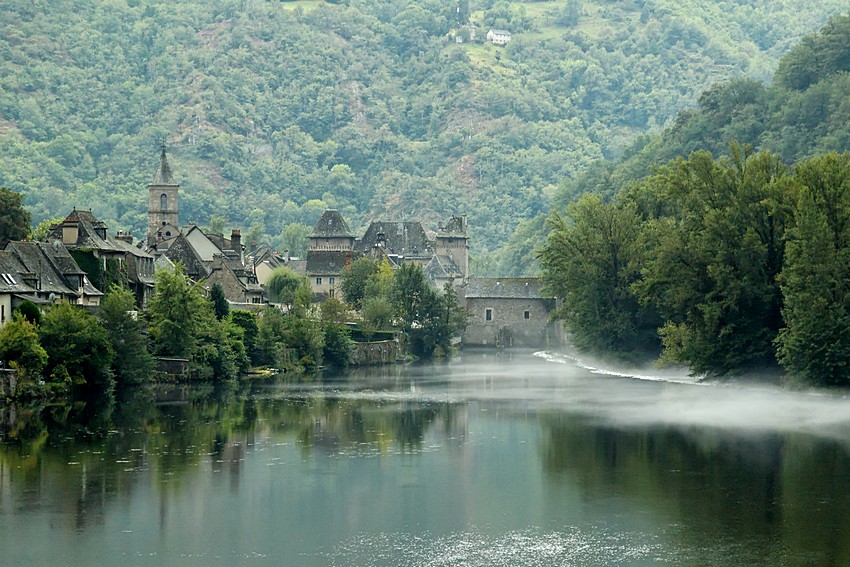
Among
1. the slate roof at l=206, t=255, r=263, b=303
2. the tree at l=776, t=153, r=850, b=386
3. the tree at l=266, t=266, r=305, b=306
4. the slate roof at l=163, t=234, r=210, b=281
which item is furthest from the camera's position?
the tree at l=266, t=266, r=305, b=306

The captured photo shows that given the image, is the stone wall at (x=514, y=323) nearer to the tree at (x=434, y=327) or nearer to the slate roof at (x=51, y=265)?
the tree at (x=434, y=327)

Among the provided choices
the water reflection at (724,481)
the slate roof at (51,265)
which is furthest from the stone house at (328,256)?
the water reflection at (724,481)

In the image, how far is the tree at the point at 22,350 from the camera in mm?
69938

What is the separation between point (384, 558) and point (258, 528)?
4.94 m

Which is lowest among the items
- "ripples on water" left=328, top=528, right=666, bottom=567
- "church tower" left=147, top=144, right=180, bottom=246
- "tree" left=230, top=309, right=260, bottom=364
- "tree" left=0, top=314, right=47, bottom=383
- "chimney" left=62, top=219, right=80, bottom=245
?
"ripples on water" left=328, top=528, right=666, bottom=567

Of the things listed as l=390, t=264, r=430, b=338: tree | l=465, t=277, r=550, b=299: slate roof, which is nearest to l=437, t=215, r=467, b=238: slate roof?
l=465, t=277, r=550, b=299: slate roof

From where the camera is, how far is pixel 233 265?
398ft

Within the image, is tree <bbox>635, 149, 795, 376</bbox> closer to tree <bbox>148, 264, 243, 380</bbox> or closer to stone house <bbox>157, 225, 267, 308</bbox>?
tree <bbox>148, 264, 243, 380</bbox>

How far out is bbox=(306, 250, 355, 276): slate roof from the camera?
156 m

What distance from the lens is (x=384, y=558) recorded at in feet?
136

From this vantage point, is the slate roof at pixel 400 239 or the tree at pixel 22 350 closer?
the tree at pixel 22 350

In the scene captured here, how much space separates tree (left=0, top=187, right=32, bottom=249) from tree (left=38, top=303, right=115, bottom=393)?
66.6ft

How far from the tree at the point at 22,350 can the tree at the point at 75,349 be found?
1.80m

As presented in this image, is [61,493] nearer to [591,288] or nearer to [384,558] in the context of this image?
[384,558]
